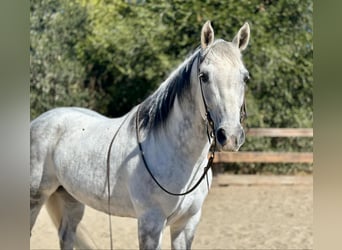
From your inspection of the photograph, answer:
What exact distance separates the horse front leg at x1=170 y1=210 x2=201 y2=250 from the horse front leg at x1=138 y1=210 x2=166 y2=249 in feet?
0.48

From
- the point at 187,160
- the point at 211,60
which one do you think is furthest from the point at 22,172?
the point at 187,160

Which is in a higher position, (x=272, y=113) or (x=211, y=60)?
(x=211, y=60)

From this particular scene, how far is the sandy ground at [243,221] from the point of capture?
3389 mm

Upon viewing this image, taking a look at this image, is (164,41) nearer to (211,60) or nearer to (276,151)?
(276,151)

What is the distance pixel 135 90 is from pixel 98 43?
719 mm

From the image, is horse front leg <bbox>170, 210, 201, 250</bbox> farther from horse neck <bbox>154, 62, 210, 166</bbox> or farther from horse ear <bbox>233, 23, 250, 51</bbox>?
horse ear <bbox>233, 23, 250, 51</bbox>

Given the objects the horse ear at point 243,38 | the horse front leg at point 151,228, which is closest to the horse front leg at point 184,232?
the horse front leg at point 151,228

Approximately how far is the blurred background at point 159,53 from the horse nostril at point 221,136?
435 centimetres

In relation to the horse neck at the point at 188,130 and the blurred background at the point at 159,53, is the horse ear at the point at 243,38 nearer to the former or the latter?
the horse neck at the point at 188,130

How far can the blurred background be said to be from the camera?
18.7 ft

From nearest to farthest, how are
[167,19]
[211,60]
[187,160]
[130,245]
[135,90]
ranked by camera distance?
1. [211,60]
2. [187,160]
3. [130,245]
4. [167,19]
5. [135,90]

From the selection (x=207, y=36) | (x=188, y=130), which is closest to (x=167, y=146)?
(x=188, y=130)

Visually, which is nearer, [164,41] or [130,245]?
[130,245]

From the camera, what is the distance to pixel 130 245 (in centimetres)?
332
